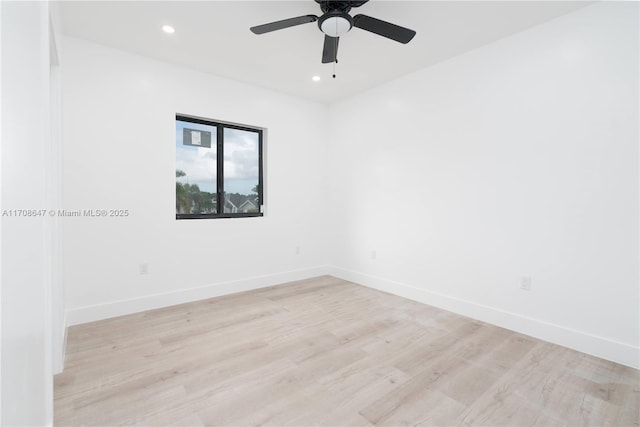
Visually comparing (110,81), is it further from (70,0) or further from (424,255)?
(424,255)

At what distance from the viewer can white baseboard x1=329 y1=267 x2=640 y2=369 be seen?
7.33 feet

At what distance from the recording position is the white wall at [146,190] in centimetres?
283

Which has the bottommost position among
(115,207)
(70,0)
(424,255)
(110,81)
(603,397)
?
(603,397)

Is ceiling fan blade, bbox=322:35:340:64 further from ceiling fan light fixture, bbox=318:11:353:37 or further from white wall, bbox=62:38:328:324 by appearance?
white wall, bbox=62:38:328:324

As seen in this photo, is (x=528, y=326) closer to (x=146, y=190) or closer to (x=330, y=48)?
(x=330, y=48)

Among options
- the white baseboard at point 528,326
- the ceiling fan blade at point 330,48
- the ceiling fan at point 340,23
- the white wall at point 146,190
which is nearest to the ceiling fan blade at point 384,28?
the ceiling fan at point 340,23

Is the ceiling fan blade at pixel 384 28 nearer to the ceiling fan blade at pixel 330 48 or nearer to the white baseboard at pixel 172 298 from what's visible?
the ceiling fan blade at pixel 330 48

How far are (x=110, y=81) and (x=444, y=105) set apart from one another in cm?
339

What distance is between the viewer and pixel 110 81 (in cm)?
296

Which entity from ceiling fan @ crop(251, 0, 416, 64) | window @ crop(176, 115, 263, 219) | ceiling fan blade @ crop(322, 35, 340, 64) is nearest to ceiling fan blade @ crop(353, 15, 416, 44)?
ceiling fan @ crop(251, 0, 416, 64)

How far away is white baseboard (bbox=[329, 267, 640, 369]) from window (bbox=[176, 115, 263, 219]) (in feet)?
7.01

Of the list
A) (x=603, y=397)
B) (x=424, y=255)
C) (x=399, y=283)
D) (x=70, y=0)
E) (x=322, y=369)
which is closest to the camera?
(x=603, y=397)

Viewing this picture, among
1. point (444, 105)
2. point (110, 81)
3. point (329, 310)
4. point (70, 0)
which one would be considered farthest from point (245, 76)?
point (329, 310)

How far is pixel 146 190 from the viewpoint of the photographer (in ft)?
10.5
